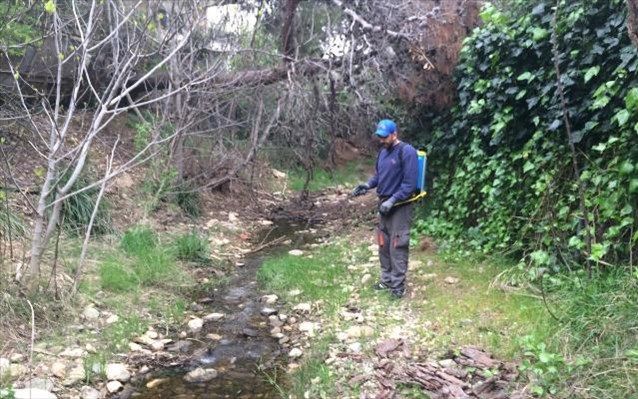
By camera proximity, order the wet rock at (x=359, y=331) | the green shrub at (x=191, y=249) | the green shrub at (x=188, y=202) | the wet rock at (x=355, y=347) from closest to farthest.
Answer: the wet rock at (x=355, y=347) < the wet rock at (x=359, y=331) < the green shrub at (x=191, y=249) < the green shrub at (x=188, y=202)

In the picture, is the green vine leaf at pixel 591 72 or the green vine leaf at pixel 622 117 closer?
the green vine leaf at pixel 622 117

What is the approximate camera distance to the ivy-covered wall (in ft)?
13.9

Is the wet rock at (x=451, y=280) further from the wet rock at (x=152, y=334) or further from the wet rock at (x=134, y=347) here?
the wet rock at (x=134, y=347)

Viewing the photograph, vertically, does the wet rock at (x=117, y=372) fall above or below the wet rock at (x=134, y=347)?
above

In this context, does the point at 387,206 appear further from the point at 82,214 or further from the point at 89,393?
the point at 82,214

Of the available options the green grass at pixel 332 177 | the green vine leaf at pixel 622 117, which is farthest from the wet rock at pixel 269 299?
the green grass at pixel 332 177

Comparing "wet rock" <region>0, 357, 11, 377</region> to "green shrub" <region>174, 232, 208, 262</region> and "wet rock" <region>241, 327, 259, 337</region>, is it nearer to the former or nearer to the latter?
"wet rock" <region>241, 327, 259, 337</region>

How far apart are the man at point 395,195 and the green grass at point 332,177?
6.10 metres

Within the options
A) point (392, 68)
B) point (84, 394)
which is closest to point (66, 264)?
point (84, 394)

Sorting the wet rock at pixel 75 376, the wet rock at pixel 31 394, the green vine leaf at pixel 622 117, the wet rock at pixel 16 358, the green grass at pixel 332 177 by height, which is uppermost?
the green vine leaf at pixel 622 117

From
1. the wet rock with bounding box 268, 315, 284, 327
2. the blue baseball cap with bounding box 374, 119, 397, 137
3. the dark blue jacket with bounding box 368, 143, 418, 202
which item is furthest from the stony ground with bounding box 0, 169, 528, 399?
the blue baseball cap with bounding box 374, 119, 397, 137

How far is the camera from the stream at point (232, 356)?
12.8ft

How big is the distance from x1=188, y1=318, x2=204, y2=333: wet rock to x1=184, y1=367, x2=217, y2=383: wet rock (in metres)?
0.74

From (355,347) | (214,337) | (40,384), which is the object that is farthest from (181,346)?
(355,347)
